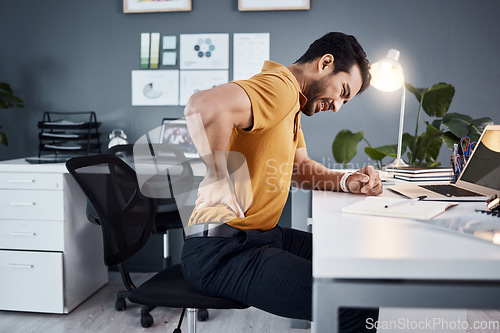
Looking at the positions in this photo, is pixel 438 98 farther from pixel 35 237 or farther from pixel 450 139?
pixel 35 237

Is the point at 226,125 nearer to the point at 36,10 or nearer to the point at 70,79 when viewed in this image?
the point at 70,79

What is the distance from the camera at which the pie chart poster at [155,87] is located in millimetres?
2764

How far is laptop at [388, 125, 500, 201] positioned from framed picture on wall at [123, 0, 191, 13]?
6.04 ft

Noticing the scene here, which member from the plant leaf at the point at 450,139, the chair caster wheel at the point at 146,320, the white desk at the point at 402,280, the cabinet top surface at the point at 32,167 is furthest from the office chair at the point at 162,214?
the white desk at the point at 402,280

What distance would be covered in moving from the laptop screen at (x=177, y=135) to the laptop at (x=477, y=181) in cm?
143

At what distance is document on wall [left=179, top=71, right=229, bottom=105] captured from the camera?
2.72 m

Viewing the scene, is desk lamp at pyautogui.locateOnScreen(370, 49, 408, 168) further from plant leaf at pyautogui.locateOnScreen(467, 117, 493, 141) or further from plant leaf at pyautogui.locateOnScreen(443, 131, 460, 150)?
plant leaf at pyautogui.locateOnScreen(467, 117, 493, 141)

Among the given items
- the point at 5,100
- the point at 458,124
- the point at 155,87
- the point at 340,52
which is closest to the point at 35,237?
the point at 5,100

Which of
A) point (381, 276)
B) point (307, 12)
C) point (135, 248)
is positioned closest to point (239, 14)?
point (307, 12)

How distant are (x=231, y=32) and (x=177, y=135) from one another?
72 cm

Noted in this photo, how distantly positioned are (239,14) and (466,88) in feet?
4.69

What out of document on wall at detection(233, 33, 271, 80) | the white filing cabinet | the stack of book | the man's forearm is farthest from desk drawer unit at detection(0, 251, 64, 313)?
the stack of book

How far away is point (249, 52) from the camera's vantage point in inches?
106

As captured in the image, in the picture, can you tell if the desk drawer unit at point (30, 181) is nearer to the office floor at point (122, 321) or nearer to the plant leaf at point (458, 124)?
the office floor at point (122, 321)
